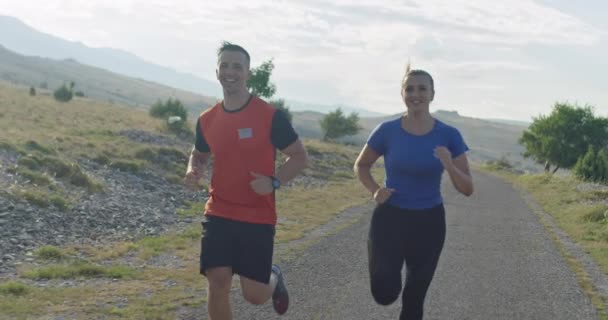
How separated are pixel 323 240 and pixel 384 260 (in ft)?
26.2

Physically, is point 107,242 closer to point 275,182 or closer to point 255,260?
point 255,260

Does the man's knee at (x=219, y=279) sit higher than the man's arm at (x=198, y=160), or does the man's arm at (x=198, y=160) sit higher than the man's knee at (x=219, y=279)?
the man's arm at (x=198, y=160)

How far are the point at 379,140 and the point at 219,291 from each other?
1.82 metres

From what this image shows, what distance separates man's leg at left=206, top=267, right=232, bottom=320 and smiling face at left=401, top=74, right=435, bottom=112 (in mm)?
2014

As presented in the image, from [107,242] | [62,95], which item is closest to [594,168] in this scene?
[107,242]

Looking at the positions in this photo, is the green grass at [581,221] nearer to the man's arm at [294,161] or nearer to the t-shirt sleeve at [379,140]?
the t-shirt sleeve at [379,140]

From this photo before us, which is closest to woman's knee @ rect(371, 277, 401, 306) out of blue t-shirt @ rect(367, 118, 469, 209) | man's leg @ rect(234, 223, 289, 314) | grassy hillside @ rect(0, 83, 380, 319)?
blue t-shirt @ rect(367, 118, 469, 209)

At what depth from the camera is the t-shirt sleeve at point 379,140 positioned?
5.54 meters

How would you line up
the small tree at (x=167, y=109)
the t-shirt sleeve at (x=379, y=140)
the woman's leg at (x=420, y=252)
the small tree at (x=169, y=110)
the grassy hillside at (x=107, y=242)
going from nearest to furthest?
the woman's leg at (x=420, y=252)
the t-shirt sleeve at (x=379, y=140)
the grassy hillside at (x=107, y=242)
the small tree at (x=169, y=110)
the small tree at (x=167, y=109)

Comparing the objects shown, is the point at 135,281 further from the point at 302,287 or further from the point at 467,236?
the point at 467,236

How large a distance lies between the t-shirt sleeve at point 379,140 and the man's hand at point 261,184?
1.07 m

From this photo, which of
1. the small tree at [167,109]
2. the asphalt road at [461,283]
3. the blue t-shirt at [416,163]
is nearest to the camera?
the blue t-shirt at [416,163]

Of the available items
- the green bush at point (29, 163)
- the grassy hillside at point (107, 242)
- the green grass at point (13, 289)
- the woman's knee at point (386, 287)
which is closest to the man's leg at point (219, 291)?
the woman's knee at point (386, 287)

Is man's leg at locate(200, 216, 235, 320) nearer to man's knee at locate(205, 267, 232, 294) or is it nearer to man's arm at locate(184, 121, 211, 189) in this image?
man's knee at locate(205, 267, 232, 294)
